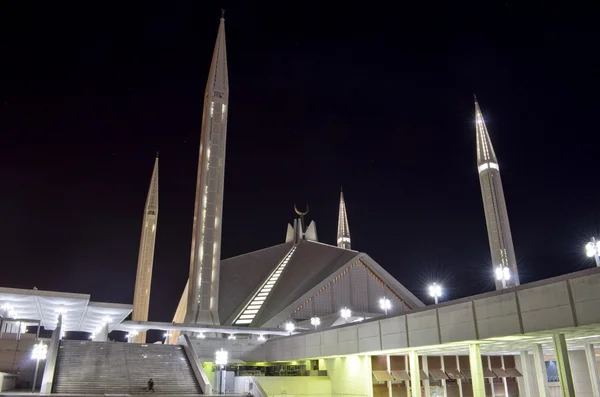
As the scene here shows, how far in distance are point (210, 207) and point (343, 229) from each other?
51.2m

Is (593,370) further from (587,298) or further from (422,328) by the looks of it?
(587,298)

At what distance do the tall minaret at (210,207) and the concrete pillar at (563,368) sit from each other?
30215mm

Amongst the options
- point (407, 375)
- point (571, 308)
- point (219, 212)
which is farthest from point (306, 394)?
point (219, 212)

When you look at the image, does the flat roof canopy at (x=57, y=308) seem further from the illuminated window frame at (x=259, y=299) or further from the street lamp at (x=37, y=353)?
the illuminated window frame at (x=259, y=299)

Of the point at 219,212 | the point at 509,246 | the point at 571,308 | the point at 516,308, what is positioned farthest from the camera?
the point at 219,212

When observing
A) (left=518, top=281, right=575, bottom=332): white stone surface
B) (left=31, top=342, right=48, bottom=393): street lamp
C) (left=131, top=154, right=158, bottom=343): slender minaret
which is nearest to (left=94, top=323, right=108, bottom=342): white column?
(left=31, top=342, right=48, bottom=393): street lamp

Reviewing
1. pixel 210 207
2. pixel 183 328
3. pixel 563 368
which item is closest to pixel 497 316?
pixel 563 368

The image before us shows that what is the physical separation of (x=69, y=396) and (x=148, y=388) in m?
3.45

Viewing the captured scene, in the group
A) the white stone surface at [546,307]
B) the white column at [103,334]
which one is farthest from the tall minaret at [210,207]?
the white stone surface at [546,307]

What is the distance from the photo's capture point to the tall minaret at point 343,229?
299 ft

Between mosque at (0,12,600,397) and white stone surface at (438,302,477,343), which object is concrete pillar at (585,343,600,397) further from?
white stone surface at (438,302,477,343)

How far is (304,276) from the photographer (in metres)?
54.2

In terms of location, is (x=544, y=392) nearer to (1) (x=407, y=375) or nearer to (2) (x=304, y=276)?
(1) (x=407, y=375)

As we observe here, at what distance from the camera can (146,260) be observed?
199 ft
